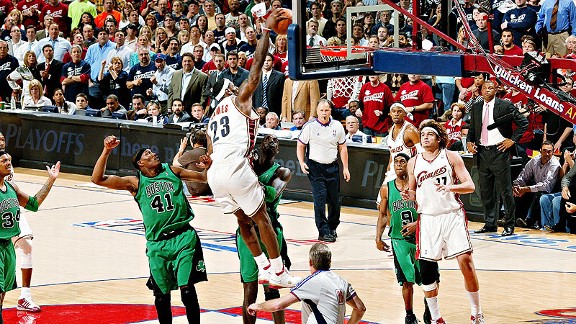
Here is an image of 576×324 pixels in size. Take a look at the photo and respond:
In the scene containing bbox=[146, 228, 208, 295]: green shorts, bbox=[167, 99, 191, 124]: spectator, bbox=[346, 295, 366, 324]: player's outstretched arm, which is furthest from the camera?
bbox=[167, 99, 191, 124]: spectator

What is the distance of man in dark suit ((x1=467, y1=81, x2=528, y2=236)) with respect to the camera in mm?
A: 16234

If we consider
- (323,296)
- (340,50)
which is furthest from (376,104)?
(323,296)

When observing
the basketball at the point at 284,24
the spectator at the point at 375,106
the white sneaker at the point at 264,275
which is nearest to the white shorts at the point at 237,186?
the white sneaker at the point at 264,275

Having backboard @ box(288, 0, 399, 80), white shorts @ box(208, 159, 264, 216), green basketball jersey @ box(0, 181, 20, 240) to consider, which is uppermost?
backboard @ box(288, 0, 399, 80)

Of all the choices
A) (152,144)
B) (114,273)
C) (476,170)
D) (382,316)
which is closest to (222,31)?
(152,144)

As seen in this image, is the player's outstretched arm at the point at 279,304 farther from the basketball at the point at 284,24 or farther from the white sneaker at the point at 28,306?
the white sneaker at the point at 28,306

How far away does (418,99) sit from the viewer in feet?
60.5

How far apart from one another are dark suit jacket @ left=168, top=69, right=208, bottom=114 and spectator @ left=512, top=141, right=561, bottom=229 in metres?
6.07

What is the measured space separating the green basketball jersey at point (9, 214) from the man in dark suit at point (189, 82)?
9.38 m

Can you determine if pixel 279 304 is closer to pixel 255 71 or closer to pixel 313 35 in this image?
pixel 255 71

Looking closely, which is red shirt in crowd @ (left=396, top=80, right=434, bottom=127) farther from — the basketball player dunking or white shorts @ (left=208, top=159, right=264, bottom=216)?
white shorts @ (left=208, top=159, right=264, bottom=216)

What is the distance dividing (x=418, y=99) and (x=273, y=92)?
8.91ft

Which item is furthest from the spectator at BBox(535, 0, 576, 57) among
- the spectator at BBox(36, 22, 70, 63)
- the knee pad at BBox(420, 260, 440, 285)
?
the spectator at BBox(36, 22, 70, 63)

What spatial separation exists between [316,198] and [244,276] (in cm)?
548
